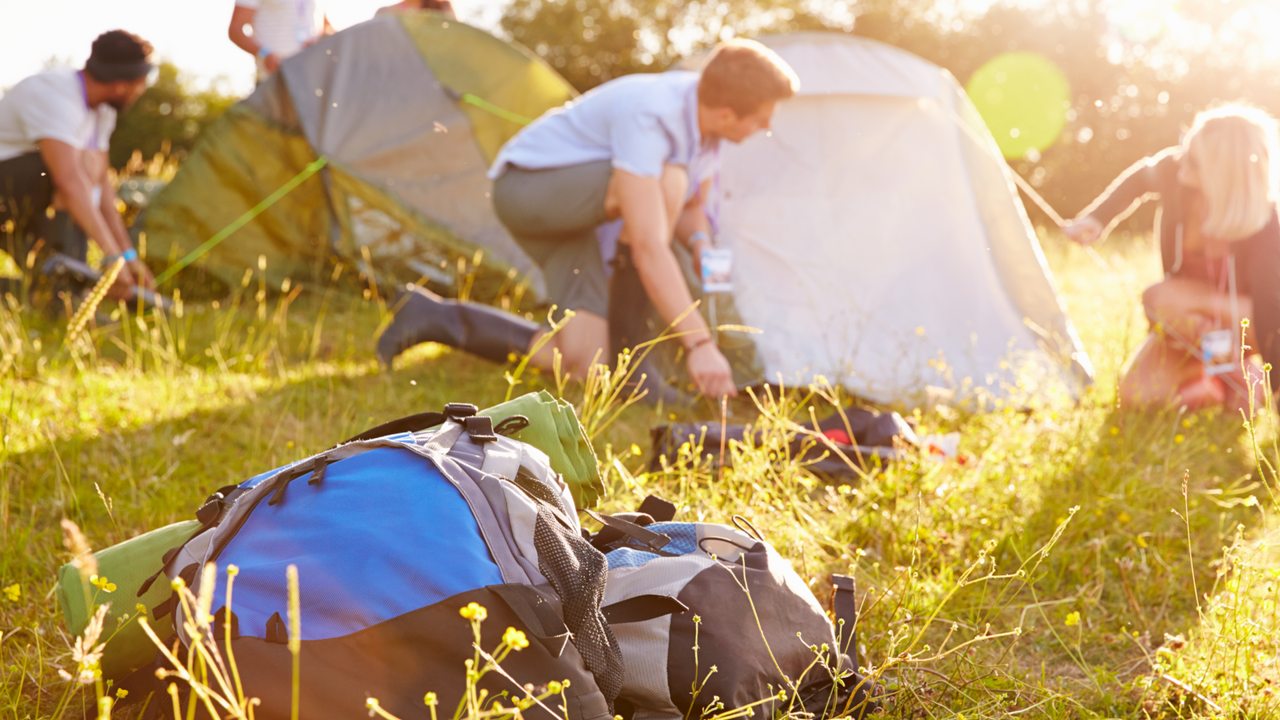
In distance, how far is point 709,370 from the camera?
2.67 m

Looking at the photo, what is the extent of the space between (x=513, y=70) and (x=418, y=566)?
149 inches

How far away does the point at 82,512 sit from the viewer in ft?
6.59

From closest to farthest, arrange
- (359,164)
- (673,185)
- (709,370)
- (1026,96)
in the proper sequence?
(709,370) < (673,185) < (359,164) < (1026,96)

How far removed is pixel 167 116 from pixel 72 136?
7.47 m

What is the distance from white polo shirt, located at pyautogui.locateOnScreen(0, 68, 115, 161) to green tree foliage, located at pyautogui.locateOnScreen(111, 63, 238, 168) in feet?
21.4

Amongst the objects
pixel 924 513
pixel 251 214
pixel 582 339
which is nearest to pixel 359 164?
pixel 251 214

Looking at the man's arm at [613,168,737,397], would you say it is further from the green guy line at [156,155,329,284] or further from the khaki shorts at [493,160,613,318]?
the green guy line at [156,155,329,284]

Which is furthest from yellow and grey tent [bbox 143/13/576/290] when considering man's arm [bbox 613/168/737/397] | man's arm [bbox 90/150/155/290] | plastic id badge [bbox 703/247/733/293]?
man's arm [bbox 613/168/737/397]

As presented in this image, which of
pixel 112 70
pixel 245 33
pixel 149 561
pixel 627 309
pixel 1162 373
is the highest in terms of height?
pixel 245 33

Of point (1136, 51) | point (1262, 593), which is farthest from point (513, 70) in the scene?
point (1136, 51)

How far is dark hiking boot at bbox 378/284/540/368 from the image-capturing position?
313cm

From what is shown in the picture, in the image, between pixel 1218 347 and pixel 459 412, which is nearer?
pixel 459 412

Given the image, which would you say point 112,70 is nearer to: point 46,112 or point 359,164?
point 46,112

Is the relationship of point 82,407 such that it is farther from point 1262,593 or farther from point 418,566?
point 1262,593
